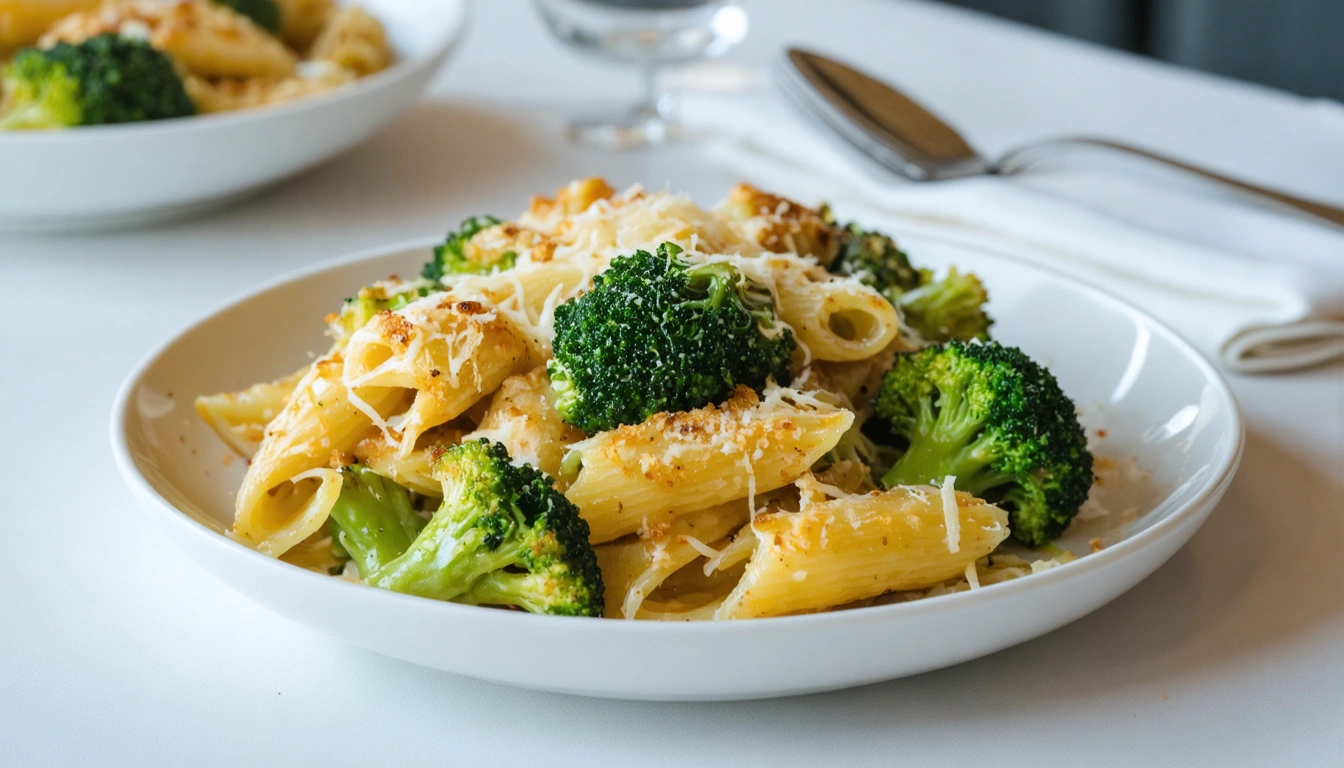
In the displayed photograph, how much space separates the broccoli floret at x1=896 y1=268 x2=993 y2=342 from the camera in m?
1.92

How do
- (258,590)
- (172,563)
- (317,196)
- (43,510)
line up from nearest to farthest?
(258,590)
(172,563)
(43,510)
(317,196)

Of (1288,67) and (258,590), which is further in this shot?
(1288,67)

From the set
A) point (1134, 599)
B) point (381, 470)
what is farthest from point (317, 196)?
point (1134, 599)

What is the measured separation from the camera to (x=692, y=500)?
1490mm

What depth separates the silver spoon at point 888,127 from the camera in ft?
9.23

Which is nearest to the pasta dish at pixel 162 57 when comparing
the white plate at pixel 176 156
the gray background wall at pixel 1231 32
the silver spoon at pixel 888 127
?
the white plate at pixel 176 156

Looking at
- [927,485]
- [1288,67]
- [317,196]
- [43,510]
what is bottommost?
[1288,67]

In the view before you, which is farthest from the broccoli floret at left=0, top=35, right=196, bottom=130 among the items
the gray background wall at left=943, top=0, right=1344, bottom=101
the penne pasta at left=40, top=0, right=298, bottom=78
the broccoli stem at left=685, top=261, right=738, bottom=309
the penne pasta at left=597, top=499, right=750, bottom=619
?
the gray background wall at left=943, top=0, right=1344, bottom=101

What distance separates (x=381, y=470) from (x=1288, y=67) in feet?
15.8

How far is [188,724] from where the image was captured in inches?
55.3

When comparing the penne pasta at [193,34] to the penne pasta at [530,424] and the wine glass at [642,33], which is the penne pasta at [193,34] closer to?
the wine glass at [642,33]

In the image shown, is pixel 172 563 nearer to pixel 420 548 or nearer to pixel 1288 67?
pixel 420 548

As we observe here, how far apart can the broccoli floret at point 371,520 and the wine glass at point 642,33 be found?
6.58ft

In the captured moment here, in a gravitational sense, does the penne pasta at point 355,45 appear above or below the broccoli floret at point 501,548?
below
